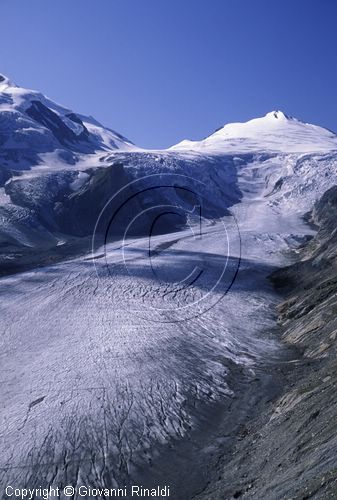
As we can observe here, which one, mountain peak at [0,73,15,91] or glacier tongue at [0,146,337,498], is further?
mountain peak at [0,73,15,91]

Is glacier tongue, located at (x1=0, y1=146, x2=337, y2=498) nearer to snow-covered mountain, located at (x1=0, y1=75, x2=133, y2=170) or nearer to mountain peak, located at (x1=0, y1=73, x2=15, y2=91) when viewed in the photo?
snow-covered mountain, located at (x1=0, y1=75, x2=133, y2=170)

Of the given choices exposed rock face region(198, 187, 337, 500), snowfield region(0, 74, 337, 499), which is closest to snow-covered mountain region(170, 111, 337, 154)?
snowfield region(0, 74, 337, 499)

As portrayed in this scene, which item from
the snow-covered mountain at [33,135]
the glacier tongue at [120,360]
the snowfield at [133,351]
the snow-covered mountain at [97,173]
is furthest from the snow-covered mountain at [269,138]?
the glacier tongue at [120,360]

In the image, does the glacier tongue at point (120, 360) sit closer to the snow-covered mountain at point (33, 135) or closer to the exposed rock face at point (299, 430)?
the exposed rock face at point (299, 430)

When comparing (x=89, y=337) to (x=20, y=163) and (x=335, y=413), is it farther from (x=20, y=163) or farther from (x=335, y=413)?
(x=20, y=163)

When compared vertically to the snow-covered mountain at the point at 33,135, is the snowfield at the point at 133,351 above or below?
below
